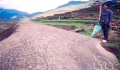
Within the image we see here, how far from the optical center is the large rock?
3.58 meters

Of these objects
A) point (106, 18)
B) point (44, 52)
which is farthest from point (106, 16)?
point (44, 52)

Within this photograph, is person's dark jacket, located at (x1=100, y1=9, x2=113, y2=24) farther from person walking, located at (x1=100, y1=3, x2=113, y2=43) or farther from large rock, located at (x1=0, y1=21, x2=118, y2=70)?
large rock, located at (x1=0, y1=21, x2=118, y2=70)

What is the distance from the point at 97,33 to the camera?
317 inches

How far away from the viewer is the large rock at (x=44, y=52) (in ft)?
11.7

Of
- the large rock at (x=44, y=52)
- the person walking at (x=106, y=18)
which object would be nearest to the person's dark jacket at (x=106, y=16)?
the person walking at (x=106, y=18)

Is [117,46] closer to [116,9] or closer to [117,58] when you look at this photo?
[117,58]

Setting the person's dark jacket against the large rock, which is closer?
the large rock

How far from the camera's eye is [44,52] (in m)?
3.79

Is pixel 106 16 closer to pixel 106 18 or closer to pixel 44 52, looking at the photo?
pixel 106 18

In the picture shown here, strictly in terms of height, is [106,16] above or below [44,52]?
above

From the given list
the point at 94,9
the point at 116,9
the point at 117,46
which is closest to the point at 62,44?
the point at 117,46

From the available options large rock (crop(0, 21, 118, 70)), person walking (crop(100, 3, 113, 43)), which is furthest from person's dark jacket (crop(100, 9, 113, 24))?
large rock (crop(0, 21, 118, 70))

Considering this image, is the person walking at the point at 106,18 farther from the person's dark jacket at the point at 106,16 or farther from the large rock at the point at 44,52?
the large rock at the point at 44,52

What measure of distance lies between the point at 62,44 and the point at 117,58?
6.27ft
